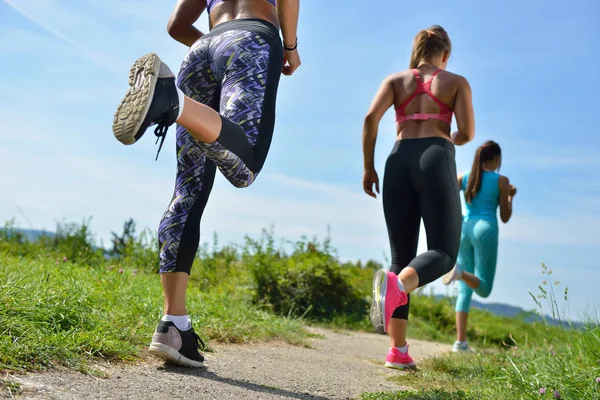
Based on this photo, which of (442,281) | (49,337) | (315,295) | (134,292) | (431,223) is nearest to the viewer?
(49,337)

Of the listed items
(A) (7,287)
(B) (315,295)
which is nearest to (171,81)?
(A) (7,287)

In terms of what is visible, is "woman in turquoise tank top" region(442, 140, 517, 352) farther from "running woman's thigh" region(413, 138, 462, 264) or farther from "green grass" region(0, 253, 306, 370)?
"running woman's thigh" region(413, 138, 462, 264)

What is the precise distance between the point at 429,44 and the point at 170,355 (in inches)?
111

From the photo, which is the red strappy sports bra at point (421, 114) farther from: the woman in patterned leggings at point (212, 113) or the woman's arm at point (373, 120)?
the woman in patterned leggings at point (212, 113)

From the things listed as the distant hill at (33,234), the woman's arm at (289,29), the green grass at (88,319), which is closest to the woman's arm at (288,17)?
the woman's arm at (289,29)

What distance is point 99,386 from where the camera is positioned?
242cm

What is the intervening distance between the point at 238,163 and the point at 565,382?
6.38ft

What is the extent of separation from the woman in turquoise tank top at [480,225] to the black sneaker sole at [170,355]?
3515 millimetres

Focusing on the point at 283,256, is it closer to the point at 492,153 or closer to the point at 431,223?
the point at 492,153

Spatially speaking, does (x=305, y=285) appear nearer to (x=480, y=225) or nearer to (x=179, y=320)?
(x=480, y=225)

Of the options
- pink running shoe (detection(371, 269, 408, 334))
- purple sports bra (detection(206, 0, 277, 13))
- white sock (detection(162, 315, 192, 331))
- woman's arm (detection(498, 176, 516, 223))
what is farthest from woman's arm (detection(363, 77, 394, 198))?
woman's arm (detection(498, 176, 516, 223))

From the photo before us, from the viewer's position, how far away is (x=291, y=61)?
3326mm

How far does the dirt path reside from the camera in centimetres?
236

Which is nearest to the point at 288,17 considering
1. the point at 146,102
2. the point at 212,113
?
the point at 212,113
